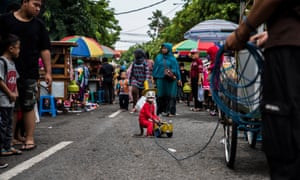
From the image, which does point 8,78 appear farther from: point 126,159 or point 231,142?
point 231,142

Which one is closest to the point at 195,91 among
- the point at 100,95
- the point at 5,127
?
the point at 100,95

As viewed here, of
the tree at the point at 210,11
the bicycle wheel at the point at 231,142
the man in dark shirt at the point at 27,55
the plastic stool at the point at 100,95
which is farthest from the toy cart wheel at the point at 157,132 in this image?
the tree at the point at 210,11

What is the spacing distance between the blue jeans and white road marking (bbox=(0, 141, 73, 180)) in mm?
446

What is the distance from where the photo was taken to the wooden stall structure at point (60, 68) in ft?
44.2

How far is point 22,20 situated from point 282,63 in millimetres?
5263

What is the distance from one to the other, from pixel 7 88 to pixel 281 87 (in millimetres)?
4511

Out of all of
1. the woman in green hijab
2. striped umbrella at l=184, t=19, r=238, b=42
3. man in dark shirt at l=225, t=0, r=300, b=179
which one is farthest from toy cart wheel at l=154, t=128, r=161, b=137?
striped umbrella at l=184, t=19, r=238, b=42

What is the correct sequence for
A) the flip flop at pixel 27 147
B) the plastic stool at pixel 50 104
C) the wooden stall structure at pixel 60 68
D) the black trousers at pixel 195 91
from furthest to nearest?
the black trousers at pixel 195 91, the wooden stall structure at pixel 60 68, the plastic stool at pixel 50 104, the flip flop at pixel 27 147

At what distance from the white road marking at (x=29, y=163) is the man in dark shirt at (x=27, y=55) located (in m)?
0.36

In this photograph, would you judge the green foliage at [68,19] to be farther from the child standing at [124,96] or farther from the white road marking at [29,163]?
the white road marking at [29,163]

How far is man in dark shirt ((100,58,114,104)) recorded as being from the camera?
19703mm

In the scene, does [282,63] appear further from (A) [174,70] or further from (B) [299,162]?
(A) [174,70]

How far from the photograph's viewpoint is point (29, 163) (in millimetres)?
5508

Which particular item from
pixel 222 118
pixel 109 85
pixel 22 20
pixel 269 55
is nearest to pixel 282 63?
pixel 269 55
